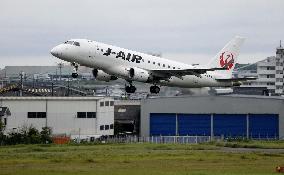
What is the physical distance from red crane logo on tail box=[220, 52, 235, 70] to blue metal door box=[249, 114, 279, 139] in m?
26.9

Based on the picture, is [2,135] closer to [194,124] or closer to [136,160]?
[194,124]

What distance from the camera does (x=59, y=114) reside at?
12500cm

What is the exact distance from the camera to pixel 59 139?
373ft

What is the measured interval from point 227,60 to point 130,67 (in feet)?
71.8

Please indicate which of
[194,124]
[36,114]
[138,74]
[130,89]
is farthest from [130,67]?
[194,124]

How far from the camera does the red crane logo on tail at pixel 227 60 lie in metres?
99.2

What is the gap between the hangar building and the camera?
12562 cm

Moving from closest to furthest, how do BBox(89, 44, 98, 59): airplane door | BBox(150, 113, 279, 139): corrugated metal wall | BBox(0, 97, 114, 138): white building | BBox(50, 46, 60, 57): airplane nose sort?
BBox(89, 44, 98, 59): airplane door, BBox(50, 46, 60, 57): airplane nose, BBox(0, 97, 114, 138): white building, BBox(150, 113, 279, 139): corrugated metal wall

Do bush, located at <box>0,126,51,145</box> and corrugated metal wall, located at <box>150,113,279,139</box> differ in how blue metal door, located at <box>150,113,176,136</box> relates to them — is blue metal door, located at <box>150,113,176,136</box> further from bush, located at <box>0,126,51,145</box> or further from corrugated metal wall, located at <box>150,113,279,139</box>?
bush, located at <box>0,126,51,145</box>

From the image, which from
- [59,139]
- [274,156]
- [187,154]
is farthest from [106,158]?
[59,139]

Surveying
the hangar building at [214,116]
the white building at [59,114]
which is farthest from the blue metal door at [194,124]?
the white building at [59,114]

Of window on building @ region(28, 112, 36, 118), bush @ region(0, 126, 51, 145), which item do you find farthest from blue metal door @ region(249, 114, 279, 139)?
window on building @ region(28, 112, 36, 118)

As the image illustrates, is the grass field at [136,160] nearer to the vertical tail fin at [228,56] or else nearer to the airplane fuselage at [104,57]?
the airplane fuselage at [104,57]

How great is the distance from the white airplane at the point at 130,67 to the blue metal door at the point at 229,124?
108ft
